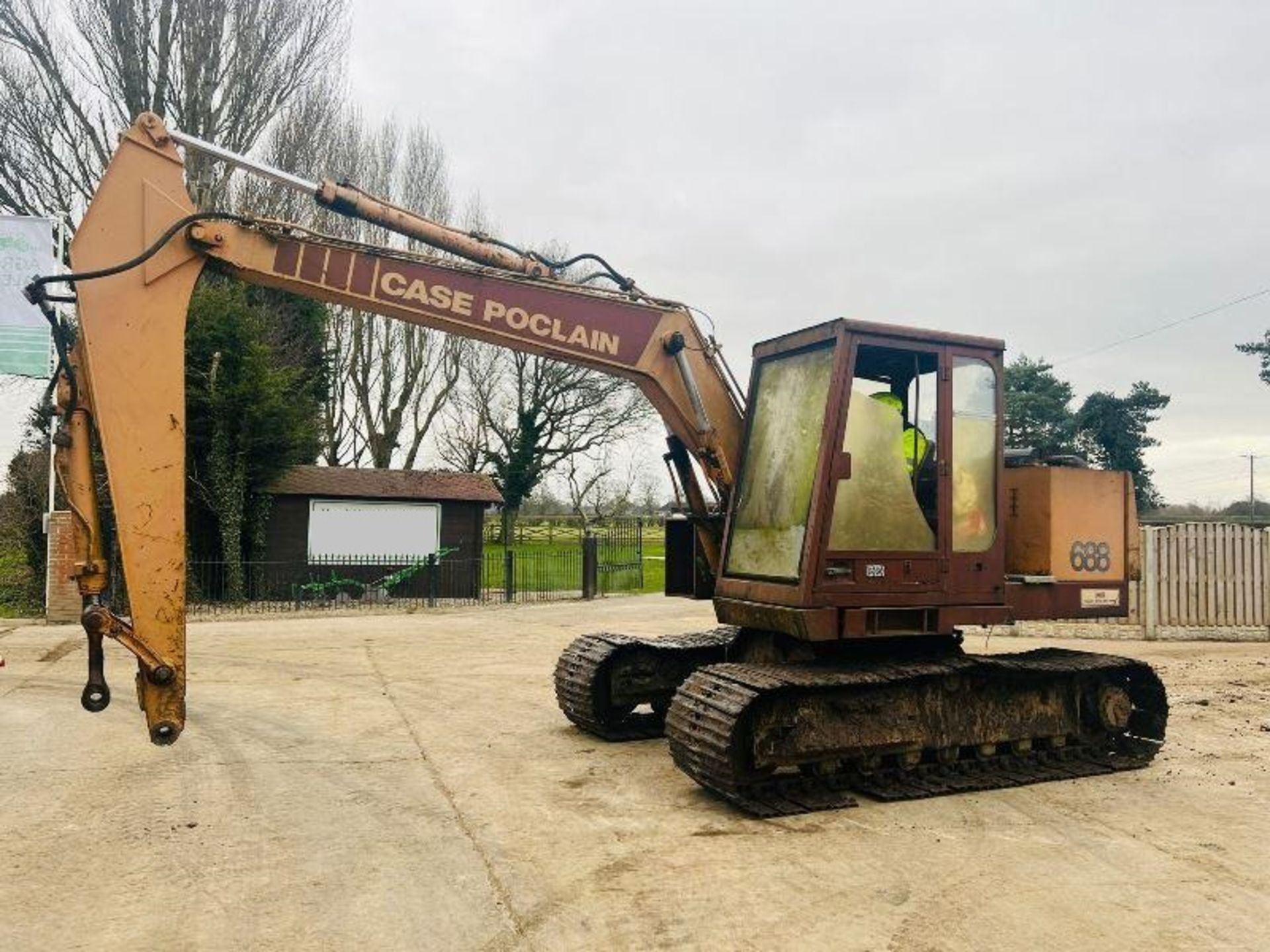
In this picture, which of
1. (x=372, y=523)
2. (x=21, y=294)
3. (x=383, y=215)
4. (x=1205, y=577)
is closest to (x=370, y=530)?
(x=372, y=523)

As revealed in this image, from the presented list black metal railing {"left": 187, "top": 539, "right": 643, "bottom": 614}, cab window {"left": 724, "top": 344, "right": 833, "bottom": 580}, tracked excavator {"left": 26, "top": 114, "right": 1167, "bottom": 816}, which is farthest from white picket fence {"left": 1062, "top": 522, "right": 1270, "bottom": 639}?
black metal railing {"left": 187, "top": 539, "right": 643, "bottom": 614}

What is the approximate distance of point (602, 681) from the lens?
7383 millimetres

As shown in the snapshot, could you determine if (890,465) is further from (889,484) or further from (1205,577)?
(1205,577)

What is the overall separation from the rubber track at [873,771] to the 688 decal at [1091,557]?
66cm

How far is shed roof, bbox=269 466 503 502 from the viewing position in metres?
21.4

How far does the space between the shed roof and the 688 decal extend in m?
17.0

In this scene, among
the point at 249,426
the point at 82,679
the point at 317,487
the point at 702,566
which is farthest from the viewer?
the point at 317,487

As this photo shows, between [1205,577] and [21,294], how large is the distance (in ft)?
62.1

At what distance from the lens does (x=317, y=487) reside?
70.6ft

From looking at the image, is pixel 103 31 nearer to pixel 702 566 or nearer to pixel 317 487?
pixel 317 487

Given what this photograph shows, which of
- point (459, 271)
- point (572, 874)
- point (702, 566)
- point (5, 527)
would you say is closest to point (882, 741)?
point (702, 566)

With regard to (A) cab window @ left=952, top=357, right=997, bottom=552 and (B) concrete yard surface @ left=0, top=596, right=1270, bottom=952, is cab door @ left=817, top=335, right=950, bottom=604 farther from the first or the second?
(B) concrete yard surface @ left=0, top=596, right=1270, bottom=952

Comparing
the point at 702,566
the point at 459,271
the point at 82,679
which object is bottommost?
the point at 82,679

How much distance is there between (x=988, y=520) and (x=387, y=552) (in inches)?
683
